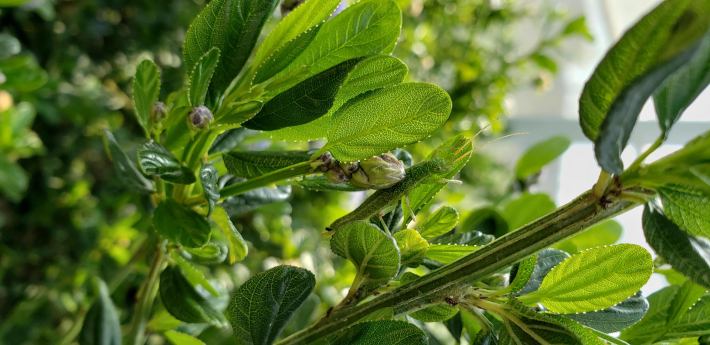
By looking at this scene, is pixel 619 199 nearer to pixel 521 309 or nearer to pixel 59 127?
pixel 521 309

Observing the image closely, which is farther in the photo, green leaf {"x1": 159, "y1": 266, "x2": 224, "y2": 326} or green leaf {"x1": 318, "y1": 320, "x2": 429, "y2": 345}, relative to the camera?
green leaf {"x1": 159, "y1": 266, "x2": 224, "y2": 326}

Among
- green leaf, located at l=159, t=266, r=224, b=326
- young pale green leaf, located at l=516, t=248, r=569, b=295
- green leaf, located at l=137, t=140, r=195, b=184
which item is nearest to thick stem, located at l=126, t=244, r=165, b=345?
green leaf, located at l=159, t=266, r=224, b=326

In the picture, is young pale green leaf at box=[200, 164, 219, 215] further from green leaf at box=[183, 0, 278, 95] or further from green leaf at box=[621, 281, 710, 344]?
green leaf at box=[621, 281, 710, 344]

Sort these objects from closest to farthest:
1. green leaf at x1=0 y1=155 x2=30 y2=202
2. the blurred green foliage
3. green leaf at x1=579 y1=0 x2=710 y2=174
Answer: green leaf at x1=579 y1=0 x2=710 y2=174 < green leaf at x1=0 y1=155 x2=30 y2=202 < the blurred green foliage

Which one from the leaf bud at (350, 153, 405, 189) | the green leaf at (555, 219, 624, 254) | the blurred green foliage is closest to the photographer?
the leaf bud at (350, 153, 405, 189)

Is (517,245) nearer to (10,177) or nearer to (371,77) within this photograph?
(371,77)

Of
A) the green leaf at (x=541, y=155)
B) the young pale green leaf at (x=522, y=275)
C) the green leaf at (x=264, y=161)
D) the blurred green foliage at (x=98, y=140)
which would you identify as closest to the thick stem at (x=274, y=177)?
the green leaf at (x=264, y=161)
